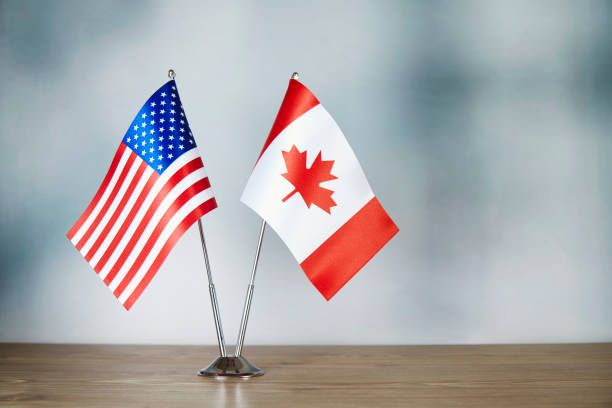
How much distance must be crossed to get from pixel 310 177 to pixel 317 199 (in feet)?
0.16

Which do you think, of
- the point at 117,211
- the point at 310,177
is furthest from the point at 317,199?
the point at 117,211

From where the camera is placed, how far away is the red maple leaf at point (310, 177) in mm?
1097

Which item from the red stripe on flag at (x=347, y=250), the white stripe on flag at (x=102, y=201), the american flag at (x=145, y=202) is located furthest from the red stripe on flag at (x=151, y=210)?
the red stripe on flag at (x=347, y=250)

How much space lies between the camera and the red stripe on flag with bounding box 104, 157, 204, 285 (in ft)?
3.67

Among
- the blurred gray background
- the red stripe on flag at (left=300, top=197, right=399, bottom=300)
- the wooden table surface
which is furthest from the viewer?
the blurred gray background

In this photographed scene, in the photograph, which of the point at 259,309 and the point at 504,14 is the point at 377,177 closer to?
the point at 259,309

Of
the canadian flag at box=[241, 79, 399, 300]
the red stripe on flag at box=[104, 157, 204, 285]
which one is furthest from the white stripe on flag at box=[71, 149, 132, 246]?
the canadian flag at box=[241, 79, 399, 300]

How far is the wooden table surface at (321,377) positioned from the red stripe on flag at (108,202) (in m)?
0.30

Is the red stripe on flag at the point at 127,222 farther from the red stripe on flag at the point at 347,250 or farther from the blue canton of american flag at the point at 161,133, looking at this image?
the red stripe on flag at the point at 347,250

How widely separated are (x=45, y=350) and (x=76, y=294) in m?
0.19

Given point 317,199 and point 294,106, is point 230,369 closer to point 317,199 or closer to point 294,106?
point 317,199

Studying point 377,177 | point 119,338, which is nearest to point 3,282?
point 119,338

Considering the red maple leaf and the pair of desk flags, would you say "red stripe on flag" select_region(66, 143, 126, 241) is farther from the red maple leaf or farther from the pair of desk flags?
the red maple leaf

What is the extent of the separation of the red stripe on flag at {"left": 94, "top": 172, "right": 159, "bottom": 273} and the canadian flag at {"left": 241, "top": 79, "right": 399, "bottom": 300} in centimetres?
20
